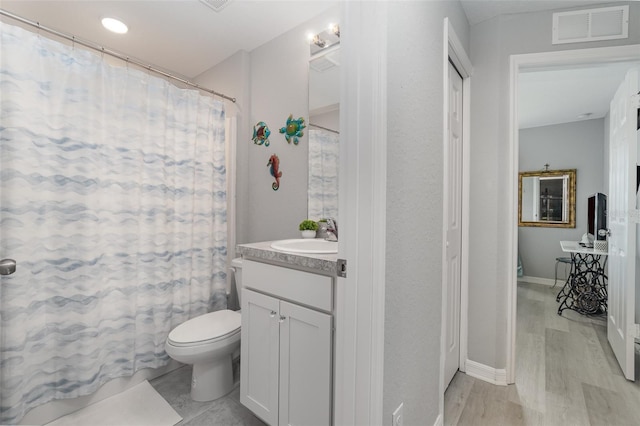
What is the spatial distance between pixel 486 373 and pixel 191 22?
314 centimetres

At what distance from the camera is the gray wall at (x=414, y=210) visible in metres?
0.98

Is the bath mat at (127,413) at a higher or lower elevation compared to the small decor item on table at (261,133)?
lower

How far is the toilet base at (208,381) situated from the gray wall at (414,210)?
1153mm

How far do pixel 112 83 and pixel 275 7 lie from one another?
1121mm

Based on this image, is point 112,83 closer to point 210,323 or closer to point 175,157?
point 175,157

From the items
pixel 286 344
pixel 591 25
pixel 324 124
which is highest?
Result: pixel 591 25

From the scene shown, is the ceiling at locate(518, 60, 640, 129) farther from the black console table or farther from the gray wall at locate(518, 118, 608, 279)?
the black console table

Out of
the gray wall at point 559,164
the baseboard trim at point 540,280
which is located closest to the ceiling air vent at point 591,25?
the gray wall at point 559,164

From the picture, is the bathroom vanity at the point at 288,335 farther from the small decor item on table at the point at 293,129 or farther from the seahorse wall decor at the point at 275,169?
the small decor item on table at the point at 293,129

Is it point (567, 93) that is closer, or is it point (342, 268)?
point (342, 268)

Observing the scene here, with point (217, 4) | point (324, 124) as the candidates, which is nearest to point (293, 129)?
point (324, 124)

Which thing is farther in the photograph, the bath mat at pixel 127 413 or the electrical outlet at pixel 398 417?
the bath mat at pixel 127 413

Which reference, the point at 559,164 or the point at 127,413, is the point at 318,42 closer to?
the point at 127,413

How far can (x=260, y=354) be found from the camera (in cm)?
136
